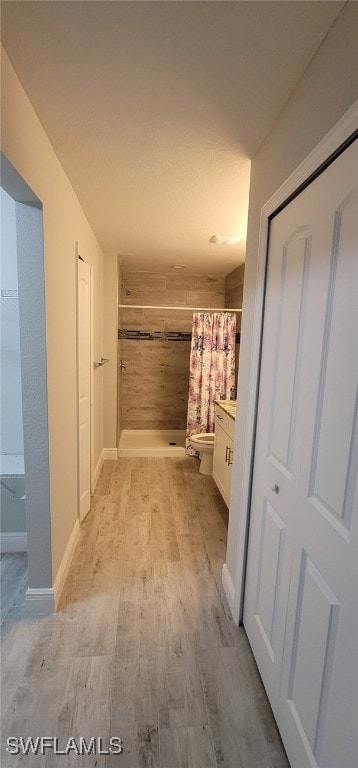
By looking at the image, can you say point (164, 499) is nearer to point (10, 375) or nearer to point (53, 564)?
point (53, 564)

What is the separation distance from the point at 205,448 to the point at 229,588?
5.65ft

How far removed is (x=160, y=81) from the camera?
115cm

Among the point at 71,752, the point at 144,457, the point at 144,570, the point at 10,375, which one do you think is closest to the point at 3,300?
the point at 10,375

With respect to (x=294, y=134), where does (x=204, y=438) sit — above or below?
below

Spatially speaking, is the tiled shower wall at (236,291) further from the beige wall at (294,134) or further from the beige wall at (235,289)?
the beige wall at (294,134)

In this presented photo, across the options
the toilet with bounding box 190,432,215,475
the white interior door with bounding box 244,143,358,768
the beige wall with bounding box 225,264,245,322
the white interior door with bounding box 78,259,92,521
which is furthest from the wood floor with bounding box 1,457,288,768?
the beige wall with bounding box 225,264,245,322

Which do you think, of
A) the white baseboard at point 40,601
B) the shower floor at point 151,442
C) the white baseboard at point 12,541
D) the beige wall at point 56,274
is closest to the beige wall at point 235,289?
the shower floor at point 151,442

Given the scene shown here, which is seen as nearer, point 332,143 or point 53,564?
point 332,143

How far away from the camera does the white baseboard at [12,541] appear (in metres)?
2.12

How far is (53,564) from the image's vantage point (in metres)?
1.69

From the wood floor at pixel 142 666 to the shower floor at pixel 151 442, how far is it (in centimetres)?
170

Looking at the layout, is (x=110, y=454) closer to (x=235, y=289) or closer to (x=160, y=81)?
(x=235, y=289)

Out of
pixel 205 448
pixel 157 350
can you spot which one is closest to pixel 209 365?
pixel 205 448

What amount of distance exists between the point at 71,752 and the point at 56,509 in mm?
911
